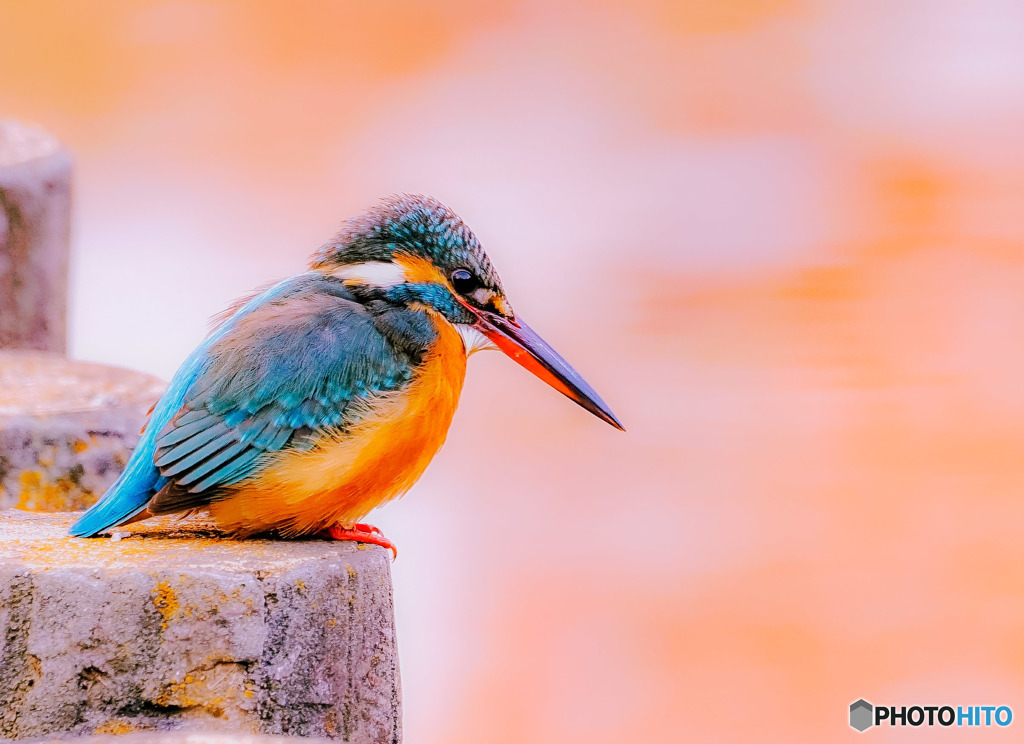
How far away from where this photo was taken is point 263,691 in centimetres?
216

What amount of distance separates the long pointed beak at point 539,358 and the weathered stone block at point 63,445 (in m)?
1.43

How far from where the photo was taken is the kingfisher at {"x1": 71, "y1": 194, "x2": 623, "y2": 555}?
243 cm

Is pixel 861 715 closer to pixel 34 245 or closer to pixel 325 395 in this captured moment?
pixel 325 395

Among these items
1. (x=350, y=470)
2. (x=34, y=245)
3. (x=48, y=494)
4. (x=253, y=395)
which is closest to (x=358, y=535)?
(x=350, y=470)

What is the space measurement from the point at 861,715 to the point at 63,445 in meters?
2.68

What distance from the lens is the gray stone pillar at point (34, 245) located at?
4.73 meters

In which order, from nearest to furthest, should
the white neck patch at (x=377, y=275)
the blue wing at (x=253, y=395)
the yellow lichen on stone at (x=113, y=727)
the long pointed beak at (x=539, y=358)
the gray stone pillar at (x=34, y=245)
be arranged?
the yellow lichen on stone at (x=113, y=727) → the blue wing at (x=253, y=395) → the white neck patch at (x=377, y=275) → the long pointed beak at (x=539, y=358) → the gray stone pillar at (x=34, y=245)

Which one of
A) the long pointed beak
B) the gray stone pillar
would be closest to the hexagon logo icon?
the long pointed beak

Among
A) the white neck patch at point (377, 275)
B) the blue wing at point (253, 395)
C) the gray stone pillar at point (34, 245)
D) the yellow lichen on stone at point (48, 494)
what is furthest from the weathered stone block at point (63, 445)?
the white neck patch at point (377, 275)

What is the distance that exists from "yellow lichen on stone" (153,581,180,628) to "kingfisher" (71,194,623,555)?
0.31 meters

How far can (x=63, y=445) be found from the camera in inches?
139

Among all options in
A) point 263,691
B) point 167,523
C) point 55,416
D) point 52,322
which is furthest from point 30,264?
point 263,691

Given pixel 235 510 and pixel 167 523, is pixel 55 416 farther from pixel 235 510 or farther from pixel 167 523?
pixel 235 510

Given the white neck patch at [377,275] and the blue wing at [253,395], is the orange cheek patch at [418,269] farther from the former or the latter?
the blue wing at [253,395]
